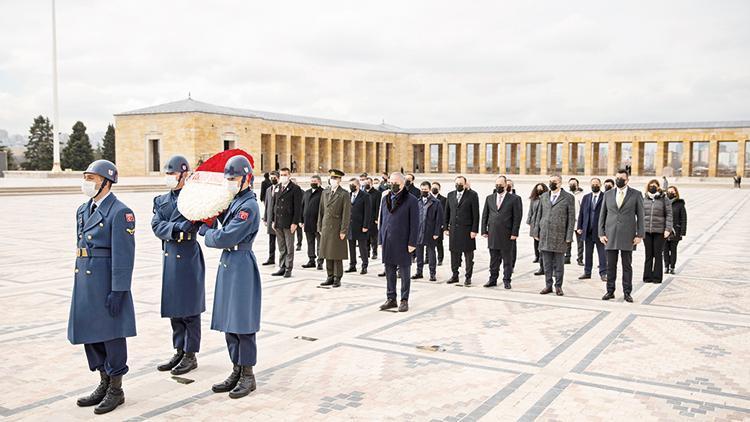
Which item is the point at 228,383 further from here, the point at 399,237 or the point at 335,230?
the point at 335,230

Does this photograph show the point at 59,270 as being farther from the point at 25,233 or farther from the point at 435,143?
the point at 435,143

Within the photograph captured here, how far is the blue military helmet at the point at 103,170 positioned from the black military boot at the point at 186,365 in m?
1.68

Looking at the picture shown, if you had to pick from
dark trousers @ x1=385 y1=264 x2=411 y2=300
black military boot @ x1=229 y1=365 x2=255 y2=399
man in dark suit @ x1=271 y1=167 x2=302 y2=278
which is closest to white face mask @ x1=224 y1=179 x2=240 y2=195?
black military boot @ x1=229 y1=365 x2=255 y2=399

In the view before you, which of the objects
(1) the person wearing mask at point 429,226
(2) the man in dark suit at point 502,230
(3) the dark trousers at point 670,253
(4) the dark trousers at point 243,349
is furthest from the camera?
(3) the dark trousers at point 670,253

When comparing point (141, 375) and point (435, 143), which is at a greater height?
point (435, 143)

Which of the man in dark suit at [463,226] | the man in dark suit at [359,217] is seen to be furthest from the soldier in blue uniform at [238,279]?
the man in dark suit at [359,217]

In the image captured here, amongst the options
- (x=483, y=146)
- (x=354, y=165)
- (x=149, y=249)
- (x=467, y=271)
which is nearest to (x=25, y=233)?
(x=149, y=249)

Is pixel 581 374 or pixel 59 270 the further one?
pixel 59 270

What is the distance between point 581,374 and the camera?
565 centimetres

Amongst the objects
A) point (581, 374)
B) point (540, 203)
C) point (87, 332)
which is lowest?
point (581, 374)

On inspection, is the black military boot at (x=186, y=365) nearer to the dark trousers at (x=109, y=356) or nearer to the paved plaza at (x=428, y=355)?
the paved plaza at (x=428, y=355)

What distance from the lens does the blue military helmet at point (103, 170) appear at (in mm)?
4750

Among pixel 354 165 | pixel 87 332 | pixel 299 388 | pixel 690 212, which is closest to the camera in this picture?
pixel 87 332

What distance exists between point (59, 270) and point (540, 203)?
779cm
